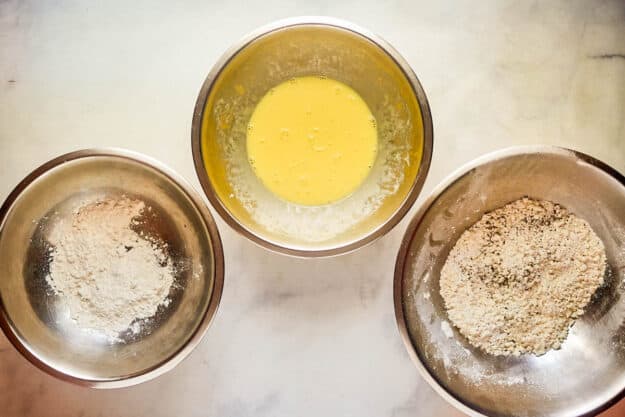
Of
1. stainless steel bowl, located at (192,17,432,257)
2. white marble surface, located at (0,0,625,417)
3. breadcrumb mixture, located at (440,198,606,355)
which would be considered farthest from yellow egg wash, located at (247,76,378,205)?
breadcrumb mixture, located at (440,198,606,355)

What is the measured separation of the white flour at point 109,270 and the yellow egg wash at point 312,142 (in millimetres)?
345

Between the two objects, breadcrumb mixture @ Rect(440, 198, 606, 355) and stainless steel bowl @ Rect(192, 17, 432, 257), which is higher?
stainless steel bowl @ Rect(192, 17, 432, 257)

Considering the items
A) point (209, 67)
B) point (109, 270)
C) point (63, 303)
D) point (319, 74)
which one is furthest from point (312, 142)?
point (63, 303)

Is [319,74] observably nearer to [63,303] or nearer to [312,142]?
[312,142]

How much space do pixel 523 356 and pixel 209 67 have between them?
107 centimetres

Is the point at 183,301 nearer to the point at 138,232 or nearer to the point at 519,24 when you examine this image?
the point at 138,232

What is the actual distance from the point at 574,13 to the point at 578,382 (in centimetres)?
93

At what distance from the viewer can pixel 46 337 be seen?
1438 millimetres

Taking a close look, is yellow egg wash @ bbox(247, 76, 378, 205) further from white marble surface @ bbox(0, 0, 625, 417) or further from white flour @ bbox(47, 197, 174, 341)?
white flour @ bbox(47, 197, 174, 341)

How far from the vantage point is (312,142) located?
1.53m

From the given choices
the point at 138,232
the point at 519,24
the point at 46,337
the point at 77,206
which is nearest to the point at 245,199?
the point at 138,232

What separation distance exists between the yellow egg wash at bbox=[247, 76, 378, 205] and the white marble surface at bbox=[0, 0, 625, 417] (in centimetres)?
16

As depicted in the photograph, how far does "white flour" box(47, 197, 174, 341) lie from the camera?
1.46 meters

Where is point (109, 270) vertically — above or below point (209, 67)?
below
